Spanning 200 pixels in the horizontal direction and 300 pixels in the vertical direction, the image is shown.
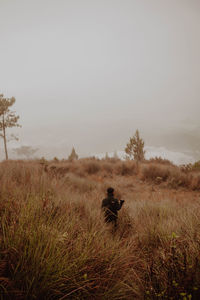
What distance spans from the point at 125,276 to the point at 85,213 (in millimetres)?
1909

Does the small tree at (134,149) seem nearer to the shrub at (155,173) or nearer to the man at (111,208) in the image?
the shrub at (155,173)

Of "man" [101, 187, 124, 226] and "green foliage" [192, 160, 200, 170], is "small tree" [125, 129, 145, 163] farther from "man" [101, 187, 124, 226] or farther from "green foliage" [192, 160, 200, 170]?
"man" [101, 187, 124, 226]

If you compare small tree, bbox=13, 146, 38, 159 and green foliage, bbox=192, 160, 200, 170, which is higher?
small tree, bbox=13, 146, 38, 159

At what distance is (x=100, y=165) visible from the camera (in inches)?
444

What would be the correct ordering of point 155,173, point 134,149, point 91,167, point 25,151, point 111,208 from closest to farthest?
point 111,208 < point 155,173 < point 91,167 < point 134,149 < point 25,151

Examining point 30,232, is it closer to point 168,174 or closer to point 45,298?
point 45,298

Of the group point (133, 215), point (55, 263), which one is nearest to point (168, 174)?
point (133, 215)

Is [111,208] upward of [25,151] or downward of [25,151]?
downward

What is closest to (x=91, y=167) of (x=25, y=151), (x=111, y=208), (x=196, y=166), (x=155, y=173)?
(x=155, y=173)

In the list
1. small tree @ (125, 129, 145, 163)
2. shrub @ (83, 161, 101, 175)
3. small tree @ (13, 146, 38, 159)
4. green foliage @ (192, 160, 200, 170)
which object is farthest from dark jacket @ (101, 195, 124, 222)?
small tree @ (13, 146, 38, 159)

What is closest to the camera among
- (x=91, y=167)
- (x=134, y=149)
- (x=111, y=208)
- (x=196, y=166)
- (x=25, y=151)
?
(x=111, y=208)

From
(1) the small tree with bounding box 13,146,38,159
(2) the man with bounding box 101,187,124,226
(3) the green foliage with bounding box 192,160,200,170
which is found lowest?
(2) the man with bounding box 101,187,124,226

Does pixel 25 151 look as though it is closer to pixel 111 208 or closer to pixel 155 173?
pixel 155 173

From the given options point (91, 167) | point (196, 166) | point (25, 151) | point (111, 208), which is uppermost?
point (25, 151)
